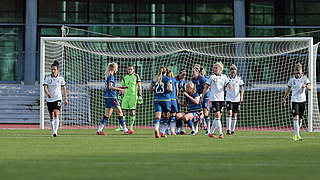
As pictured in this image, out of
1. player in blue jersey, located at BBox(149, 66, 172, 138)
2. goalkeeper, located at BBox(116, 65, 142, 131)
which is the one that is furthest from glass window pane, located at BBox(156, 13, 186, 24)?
A: player in blue jersey, located at BBox(149, 66, 172, 138)

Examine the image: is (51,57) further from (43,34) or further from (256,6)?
(256,6)

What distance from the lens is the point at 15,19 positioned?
2966 centimetres

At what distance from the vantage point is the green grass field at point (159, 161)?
6.70 m

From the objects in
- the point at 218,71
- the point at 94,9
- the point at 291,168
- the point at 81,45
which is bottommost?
the point at 291,168

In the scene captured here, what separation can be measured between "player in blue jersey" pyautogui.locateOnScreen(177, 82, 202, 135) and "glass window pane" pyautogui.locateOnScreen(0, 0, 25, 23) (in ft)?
52.6

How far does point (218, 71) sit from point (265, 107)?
29.6 feet

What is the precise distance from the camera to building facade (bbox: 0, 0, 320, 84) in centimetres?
2945

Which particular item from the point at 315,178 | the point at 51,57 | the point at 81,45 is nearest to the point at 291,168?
the point at 315,178

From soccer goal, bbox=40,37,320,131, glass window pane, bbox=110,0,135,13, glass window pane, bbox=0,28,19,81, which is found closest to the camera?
soccer goal, bbox=40,37,320,131

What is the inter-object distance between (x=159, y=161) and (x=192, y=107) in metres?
8.16

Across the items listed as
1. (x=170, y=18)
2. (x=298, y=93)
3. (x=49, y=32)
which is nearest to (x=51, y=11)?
(x=49, y=32)

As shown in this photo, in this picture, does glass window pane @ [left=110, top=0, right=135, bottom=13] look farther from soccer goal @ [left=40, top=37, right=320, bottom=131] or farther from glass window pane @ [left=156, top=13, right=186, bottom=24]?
soccer goal @ [left=40, top=37, right=320, bottom=131]

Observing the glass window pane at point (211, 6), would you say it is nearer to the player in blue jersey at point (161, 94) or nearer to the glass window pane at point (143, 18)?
the glass window pane at point (143, 18)

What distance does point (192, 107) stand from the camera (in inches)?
640
